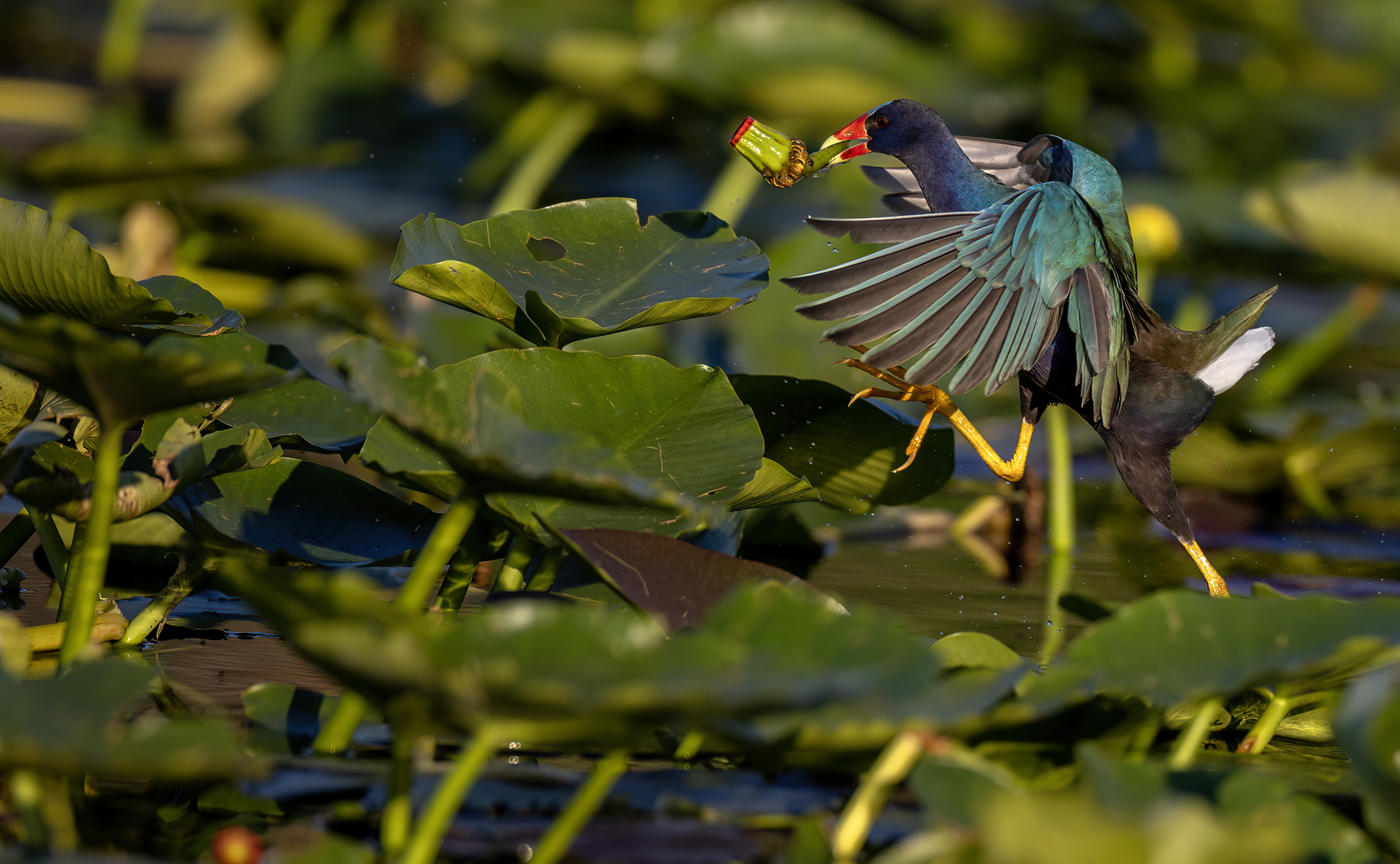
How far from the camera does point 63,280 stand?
1.05 metres

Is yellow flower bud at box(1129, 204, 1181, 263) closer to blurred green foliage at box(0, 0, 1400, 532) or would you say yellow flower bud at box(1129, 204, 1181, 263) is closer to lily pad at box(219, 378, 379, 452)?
blurred green foliage at box(0, 0, 1400, 532)

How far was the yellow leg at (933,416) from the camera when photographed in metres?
1.39

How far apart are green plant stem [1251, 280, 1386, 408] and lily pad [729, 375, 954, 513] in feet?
5.02

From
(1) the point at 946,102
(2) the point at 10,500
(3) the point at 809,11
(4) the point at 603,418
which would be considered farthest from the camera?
(1) the point at 946,102

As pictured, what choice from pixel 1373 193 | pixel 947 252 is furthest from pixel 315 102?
pixel 947 252

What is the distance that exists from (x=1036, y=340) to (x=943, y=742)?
0.71 meters

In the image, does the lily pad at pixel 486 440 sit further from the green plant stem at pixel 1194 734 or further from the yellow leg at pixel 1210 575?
the yellow leg at pixel 1210 575

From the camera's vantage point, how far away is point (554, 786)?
887 mm

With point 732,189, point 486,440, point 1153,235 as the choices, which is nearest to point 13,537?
point 486,440

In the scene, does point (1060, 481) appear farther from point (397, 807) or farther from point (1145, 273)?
point (397, 807)

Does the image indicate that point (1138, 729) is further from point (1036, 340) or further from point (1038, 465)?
point (1038, 465)

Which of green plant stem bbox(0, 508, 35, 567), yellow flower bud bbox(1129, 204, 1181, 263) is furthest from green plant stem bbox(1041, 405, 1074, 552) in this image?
green plant stem bbox(0, 508, 35, 567)

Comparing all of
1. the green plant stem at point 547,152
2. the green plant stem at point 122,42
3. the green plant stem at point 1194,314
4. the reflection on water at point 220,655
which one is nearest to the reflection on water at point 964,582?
the reflection on water at point 220,655

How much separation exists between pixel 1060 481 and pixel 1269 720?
3.02 ft
